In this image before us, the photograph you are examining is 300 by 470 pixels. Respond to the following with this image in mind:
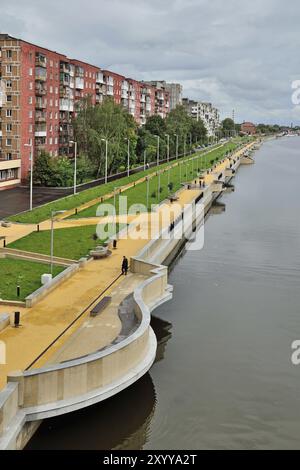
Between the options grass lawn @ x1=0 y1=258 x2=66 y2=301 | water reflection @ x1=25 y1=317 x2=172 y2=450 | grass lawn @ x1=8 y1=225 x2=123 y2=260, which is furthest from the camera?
grass lawn @ x1=8 y1=225 x2=123 y2=260

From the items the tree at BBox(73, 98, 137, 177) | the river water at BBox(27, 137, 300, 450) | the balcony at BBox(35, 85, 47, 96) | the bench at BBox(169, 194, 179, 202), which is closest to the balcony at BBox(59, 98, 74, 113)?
the tree at BBox(73, 98, 137, 177)

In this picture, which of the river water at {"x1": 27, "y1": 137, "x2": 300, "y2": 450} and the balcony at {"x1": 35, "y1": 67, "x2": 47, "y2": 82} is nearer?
the river water at {"x1": 27, "y1": 137, "x2": 300, "y2": 450}

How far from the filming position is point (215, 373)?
76.1ft

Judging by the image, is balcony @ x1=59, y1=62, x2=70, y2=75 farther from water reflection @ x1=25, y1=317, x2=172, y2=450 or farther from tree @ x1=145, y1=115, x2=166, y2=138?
water reflection @ x1=25, y1=317, x2=172, y2=450

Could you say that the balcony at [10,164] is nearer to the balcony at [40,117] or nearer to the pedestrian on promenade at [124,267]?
the balcony at [40,117]

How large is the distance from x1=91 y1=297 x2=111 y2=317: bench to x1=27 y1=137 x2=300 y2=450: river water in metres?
3.11

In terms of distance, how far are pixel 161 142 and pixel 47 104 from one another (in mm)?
36428

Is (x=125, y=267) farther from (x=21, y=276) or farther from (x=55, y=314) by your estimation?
(x=55, y=314)

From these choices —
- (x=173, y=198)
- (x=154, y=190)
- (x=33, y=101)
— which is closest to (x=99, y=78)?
(x=33, y=101)

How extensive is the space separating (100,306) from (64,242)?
13.9 meters

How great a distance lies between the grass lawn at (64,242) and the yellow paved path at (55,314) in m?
2.08

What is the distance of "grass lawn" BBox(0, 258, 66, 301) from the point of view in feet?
89.5

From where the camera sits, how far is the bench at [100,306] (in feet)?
80.7

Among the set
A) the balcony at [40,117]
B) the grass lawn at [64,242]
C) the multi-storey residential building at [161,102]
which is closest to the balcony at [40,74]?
the balcony at [40,117]
